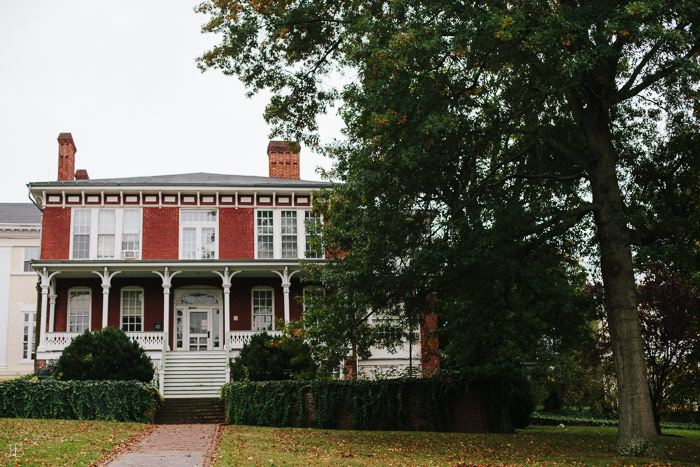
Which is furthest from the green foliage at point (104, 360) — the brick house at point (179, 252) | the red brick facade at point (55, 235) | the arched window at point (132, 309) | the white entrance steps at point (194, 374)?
the red brick facade at point (55, 235)

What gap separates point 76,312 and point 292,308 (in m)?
8.62

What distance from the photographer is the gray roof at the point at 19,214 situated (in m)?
41.5

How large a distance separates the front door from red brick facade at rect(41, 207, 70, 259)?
5.56 meters

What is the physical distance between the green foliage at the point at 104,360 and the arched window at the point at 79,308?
6399 mm

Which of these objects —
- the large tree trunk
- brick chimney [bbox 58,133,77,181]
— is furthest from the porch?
the large tree trunk

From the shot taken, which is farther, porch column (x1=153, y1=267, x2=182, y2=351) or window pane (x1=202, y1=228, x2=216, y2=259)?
window pane (x1=202, y1=228, x2=216, y2=259)

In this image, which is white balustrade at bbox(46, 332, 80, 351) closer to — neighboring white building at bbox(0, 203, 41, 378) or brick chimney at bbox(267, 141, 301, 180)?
brick chimney at bbox(267, 141, 301, 180)

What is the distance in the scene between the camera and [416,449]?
15.7 meters

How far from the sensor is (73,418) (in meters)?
20.1

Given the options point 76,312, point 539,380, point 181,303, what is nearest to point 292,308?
point 181,303

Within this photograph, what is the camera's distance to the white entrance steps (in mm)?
25438

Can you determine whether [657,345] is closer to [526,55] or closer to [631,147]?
[631,147]
